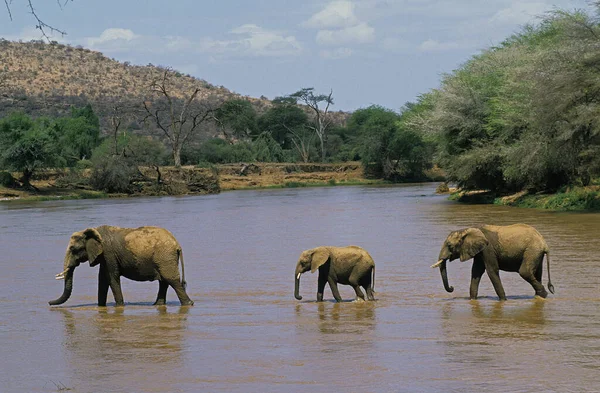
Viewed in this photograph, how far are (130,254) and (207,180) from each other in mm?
50607

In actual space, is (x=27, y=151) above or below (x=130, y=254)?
above

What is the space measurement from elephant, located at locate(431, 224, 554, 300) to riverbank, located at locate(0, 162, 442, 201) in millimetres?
44732

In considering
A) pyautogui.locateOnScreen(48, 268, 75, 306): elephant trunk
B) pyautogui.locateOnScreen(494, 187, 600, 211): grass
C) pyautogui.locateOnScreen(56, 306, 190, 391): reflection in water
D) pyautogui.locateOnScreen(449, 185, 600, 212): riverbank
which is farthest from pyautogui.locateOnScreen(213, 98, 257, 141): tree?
pyautogui.locateOnScreen(56, 306, 190, 391): reflection in water

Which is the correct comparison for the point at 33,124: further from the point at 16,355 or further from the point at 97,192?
the point at 16,355

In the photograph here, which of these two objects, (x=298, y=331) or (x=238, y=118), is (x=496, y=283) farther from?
(x=238, y=118)

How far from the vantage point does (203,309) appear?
42.2 ft

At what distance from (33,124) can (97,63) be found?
61.6 meters

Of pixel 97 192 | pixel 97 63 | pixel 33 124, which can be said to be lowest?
pixel 97 192

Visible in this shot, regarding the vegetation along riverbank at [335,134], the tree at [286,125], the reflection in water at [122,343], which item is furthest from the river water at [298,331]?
the tree at [286,125]

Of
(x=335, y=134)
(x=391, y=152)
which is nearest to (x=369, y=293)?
(x=391, y=152)

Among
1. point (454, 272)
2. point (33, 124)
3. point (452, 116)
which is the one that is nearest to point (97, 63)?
point (33, 124)

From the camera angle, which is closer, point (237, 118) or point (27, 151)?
point (27, 151)

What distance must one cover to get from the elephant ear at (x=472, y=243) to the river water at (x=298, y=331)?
2.19ft

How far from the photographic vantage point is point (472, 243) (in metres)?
12.7
